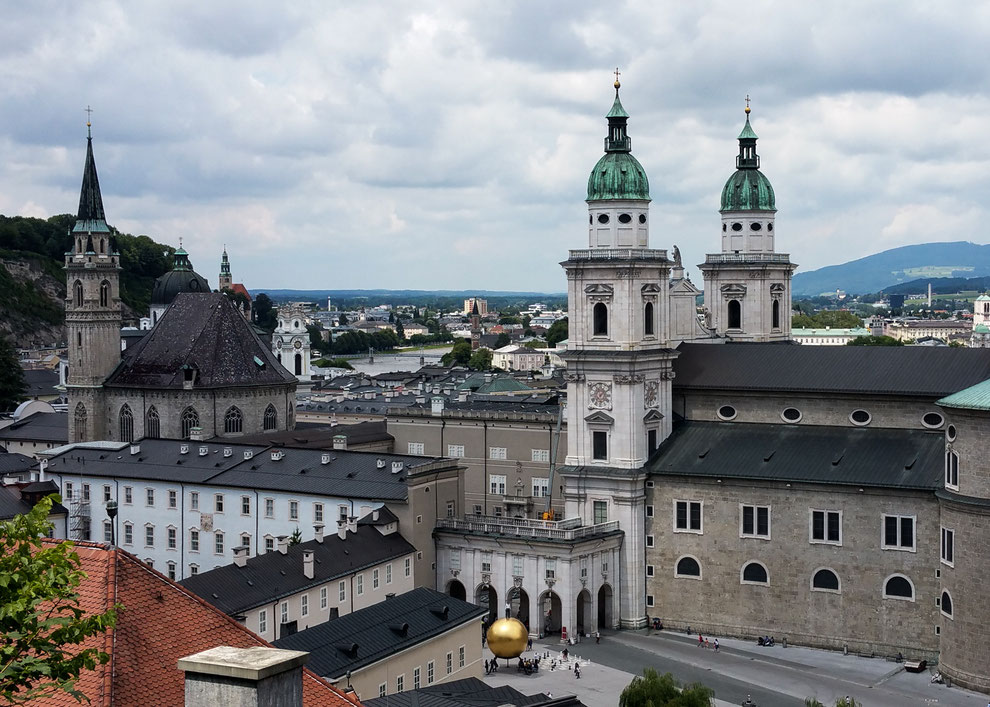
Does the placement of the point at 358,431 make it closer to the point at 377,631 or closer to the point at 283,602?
the point at 283,602

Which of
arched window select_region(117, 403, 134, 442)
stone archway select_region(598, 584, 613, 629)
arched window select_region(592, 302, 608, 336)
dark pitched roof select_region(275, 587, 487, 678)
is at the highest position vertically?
arched window select_region(592, 302, 608, 336)

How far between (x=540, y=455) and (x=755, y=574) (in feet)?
80.6

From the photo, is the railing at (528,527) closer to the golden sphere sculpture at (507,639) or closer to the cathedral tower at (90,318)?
the golden sphere sculpture at (507,639)

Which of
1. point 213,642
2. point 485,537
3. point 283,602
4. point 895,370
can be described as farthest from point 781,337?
point 213,642

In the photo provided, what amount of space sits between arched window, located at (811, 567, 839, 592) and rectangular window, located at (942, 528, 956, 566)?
6.08 m

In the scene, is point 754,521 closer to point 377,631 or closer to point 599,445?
point 599,445

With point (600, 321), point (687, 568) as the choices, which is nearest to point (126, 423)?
point (600, 321)

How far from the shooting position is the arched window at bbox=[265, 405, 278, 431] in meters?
110

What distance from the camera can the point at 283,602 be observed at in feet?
200

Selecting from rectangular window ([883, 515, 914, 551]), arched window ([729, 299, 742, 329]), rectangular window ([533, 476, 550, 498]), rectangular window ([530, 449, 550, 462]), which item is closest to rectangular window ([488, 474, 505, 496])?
rectangular window ([533, 476, 550, 498])

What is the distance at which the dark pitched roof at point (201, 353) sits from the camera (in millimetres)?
107562

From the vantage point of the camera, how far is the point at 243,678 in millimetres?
17219

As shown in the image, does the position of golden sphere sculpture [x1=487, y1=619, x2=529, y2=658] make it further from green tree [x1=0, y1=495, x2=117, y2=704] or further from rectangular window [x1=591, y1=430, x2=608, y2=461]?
green tree [x1=0, y1=495, x2=117, y2=704]

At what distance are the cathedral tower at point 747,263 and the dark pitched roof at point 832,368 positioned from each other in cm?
1929
